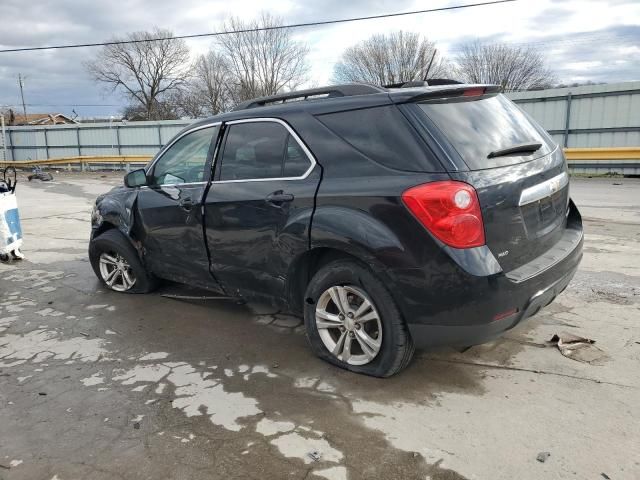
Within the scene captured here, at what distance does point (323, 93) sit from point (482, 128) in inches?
44.9

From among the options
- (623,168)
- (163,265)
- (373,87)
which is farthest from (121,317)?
(623,168)

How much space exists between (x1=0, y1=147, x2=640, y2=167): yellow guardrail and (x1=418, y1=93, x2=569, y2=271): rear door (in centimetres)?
1420

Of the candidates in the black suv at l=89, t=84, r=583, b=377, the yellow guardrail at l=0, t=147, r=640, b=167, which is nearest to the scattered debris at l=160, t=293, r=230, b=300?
the black suv at l=89, t=84, r=583, b=377

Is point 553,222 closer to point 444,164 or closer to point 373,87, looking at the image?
point 444,164

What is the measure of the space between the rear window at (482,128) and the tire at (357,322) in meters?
0.93

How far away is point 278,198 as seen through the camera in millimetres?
3516

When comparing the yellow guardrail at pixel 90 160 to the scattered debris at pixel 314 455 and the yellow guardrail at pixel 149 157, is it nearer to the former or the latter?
the yellow guardrail at pixel 149 157

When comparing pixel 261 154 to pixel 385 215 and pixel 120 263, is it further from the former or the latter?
pixel 120 263

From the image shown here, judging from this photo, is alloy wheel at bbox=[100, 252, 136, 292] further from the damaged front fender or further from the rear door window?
the rear door window

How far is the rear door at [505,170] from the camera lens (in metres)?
2.90

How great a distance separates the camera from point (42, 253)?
24.3 ft

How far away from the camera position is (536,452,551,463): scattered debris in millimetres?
2469

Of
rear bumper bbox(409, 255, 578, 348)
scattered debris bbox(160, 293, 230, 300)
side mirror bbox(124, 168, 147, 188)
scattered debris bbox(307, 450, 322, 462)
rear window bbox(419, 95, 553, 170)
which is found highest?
rear window bbox(419, 95, 553, 170)

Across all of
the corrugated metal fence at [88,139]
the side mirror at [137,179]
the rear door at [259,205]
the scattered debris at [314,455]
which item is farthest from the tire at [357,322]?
the corrugated metal fence at [88,139]
